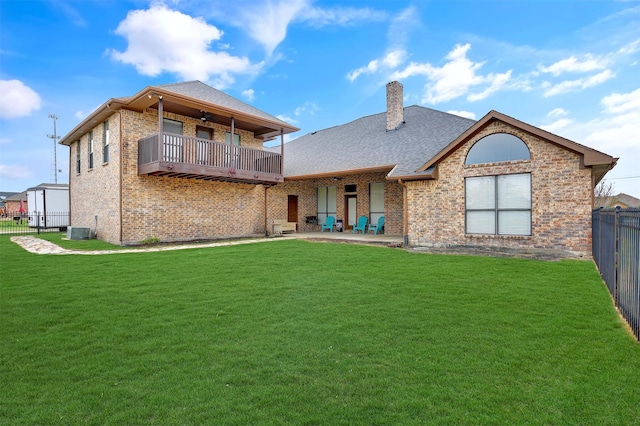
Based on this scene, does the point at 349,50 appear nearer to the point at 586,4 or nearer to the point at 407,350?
the point at 586,4

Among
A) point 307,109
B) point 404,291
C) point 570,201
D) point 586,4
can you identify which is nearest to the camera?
point 404,291

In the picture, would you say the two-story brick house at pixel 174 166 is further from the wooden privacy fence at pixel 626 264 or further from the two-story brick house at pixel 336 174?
the wooden privacy fence at pixel 626 264

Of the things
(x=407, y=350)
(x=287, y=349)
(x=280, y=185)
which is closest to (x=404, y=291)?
(x=407, y=350)

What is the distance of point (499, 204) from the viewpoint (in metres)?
10.5

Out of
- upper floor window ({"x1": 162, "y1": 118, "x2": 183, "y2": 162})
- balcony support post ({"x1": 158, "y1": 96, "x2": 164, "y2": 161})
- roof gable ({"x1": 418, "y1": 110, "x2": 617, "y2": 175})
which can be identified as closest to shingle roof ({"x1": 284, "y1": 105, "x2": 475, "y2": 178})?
roof gable ({"x1": 418, "y1": 110, "x2": 617, "y2": 175})

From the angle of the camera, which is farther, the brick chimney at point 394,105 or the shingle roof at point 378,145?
the brick chimney at point 394,105

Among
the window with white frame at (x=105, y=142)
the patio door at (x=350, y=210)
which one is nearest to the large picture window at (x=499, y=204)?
the patio door at (x=350, y=210)

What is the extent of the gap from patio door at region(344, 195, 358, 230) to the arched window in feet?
27.0

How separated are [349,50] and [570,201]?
13.9 metres

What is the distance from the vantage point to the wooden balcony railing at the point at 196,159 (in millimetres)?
12398

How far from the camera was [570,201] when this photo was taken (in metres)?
9.29

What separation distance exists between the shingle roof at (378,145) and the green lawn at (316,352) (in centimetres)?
743

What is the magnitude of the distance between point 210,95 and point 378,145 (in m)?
8.15

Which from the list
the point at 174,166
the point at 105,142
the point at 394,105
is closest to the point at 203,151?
the point at 174,166
